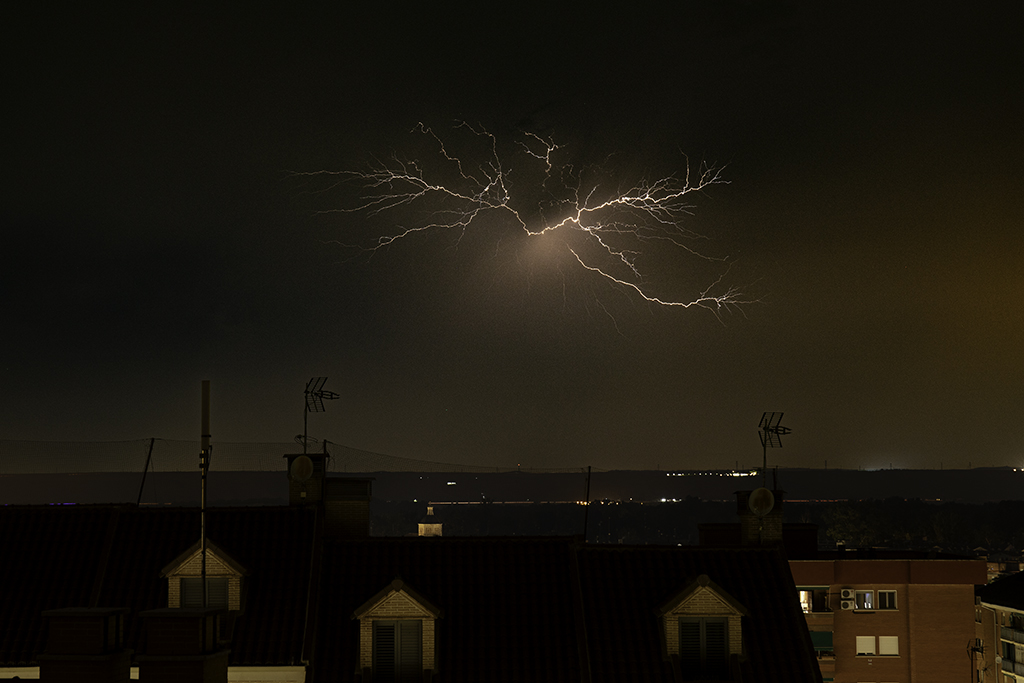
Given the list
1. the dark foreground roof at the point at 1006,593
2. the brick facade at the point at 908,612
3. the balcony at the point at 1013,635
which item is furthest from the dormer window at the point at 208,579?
the balcony at the point at 1013,635

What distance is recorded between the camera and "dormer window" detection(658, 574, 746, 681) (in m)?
20.4

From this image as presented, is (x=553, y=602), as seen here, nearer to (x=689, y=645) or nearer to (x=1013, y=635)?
(x=689, y=645)

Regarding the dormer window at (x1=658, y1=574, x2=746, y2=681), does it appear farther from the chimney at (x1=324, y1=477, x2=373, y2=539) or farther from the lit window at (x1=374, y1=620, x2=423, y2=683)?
A: the chimney at (x1=324, y1=477, x2=373, y2=539)

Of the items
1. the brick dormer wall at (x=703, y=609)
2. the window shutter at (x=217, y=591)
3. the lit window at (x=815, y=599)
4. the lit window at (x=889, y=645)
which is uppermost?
the window shutter at (x=217, y=591)

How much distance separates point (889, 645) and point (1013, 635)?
3872cm

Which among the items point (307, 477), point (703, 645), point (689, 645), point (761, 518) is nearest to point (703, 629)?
point (703, 645)

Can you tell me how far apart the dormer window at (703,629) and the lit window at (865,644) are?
3331 centimetres

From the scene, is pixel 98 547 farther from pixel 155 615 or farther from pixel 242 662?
pixel 155 615

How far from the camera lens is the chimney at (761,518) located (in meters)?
23.2

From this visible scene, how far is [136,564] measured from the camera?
22.4 m

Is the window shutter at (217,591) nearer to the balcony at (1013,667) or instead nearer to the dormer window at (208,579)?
the dormer window at (208,579)

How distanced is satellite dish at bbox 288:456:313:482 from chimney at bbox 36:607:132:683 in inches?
486

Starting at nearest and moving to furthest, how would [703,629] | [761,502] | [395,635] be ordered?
[395,635] → [703,629] → [761,502]

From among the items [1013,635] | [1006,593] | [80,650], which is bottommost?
[1013,635]
